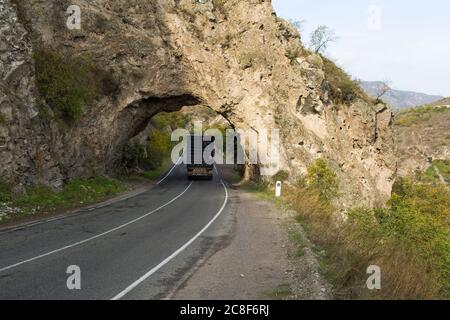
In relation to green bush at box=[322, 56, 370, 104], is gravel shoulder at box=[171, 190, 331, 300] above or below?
below

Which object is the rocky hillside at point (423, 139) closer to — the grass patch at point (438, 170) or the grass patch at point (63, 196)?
the grass patch at point (438, 170)

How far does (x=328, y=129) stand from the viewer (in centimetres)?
3353

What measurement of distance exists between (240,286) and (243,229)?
685 centimetres

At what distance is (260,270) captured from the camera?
32.7 feet

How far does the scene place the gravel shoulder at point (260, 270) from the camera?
8156mm

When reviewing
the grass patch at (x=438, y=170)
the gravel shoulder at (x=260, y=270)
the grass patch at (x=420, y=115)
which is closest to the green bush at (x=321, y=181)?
the gravel shoulder at (x=260, y=270)

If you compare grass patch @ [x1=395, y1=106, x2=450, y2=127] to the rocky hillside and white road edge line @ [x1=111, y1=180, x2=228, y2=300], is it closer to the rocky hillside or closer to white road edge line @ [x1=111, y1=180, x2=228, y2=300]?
the rocky hillside

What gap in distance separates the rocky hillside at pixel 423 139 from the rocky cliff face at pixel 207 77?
71.8 meters

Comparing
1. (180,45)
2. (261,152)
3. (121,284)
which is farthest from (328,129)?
(121,284)

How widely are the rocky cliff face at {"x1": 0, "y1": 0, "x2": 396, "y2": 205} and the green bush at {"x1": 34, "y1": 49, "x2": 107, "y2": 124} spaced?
0.79 m

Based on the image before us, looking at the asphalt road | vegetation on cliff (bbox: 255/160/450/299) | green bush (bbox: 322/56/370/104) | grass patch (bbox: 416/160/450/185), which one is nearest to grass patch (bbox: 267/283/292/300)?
vegetation on cliff (bbox: 255/160/450/299)

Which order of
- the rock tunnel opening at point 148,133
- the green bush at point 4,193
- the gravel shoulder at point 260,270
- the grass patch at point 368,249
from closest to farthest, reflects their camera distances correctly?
the gravel shoulder at point 260,270 < the grass patch at point 368,249 < the green bush at point 4,193 < the rock tunnel opening at point 148,133

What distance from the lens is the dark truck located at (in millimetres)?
39906

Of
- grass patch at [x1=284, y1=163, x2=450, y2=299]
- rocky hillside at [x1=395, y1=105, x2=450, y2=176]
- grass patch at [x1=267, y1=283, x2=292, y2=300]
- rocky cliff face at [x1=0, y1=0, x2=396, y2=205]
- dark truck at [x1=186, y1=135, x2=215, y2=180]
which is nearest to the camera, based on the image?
grass patch at [x1=267, y1=283, x2=292, y2=300]
